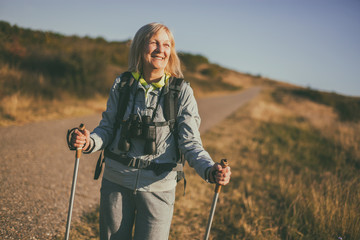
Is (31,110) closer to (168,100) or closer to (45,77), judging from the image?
(45,77)

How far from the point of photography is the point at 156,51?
1.66 metres

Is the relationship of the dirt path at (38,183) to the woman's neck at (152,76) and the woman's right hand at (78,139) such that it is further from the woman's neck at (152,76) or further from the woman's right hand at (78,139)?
the woman's neck at (152,76)

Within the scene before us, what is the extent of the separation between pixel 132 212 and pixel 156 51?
122 cm

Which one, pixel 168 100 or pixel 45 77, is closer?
pixel 168 100

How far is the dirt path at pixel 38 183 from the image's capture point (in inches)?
95.0

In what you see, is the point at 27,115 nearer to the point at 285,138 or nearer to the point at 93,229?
the point at 93,229

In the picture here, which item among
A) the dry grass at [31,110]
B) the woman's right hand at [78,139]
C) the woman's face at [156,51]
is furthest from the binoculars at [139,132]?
the dry grass at [31,110]

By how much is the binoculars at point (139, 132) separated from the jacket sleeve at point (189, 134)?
20 cm

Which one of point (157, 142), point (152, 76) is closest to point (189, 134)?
point (157, 142)

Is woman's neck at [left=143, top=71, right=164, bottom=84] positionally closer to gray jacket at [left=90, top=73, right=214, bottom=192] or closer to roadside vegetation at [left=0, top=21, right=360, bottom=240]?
gray jacket at [left=90, top=73, right=214, bottom=192]

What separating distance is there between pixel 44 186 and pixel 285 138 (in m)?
8.61

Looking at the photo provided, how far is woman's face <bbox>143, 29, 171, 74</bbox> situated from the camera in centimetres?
165

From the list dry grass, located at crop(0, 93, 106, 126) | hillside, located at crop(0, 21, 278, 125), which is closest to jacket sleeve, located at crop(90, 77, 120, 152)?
dry grass, located at crop(0, 93, 106, 126)

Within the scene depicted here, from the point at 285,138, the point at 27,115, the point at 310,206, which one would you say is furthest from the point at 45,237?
the point at 285,138
